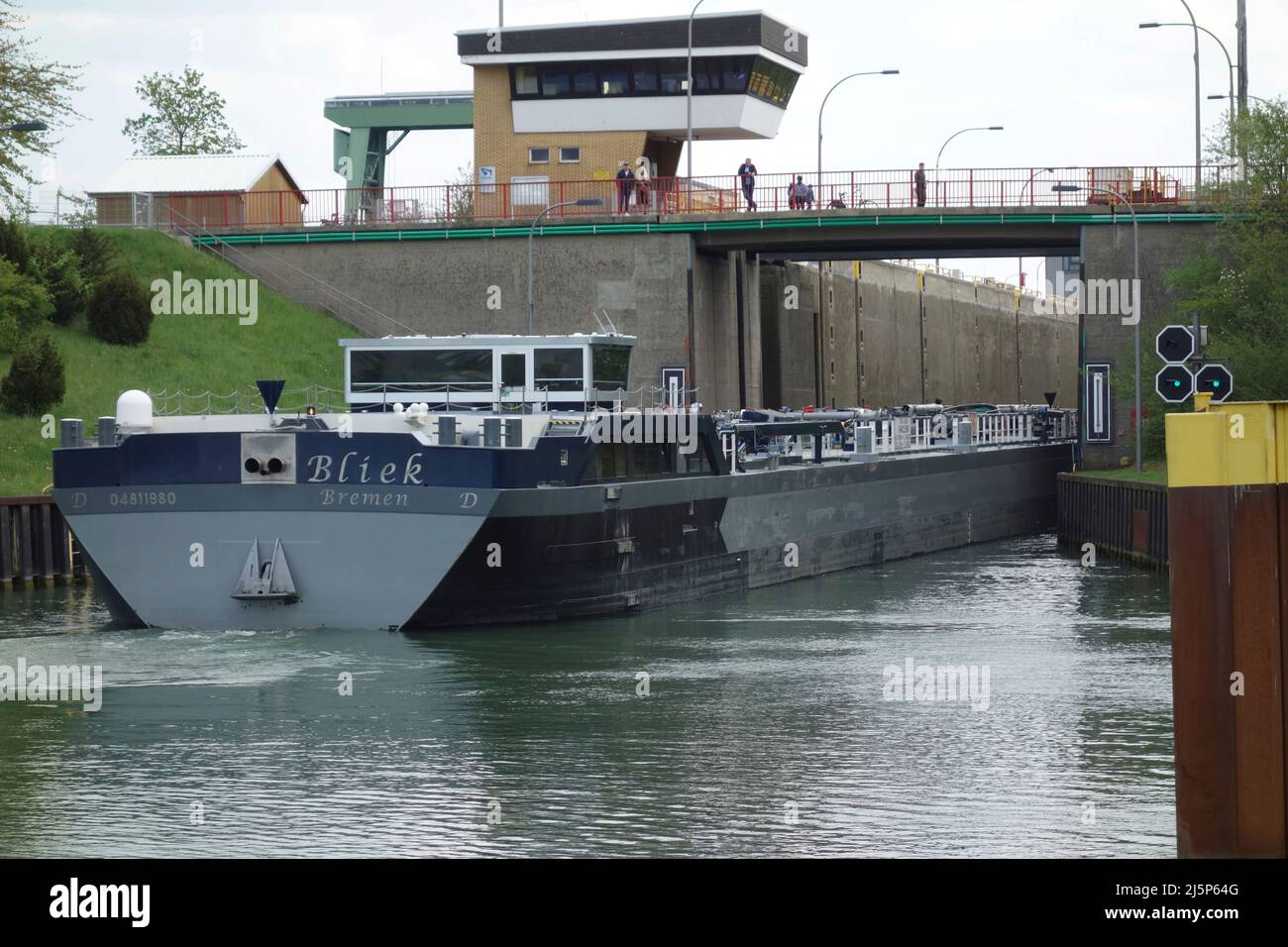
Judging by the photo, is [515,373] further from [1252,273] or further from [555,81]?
[555,81]

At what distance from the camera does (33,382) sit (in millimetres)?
44562

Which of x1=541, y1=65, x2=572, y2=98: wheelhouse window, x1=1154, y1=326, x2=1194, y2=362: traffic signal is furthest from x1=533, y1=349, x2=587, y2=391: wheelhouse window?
x1=541, y1=65, x2=572, y2=98: wheelhouse window

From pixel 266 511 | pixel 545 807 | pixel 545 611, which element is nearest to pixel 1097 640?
pixel 545 611

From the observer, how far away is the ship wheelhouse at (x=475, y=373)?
32.4 metres

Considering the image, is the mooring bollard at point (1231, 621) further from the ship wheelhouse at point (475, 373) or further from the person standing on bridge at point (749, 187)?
the person standing on bridge at point (749, 187)

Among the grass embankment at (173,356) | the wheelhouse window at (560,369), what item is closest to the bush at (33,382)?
the grass embankment at (173,356)

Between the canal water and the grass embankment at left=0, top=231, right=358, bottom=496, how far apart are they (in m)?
12.7

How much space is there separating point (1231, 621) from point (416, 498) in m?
17.9

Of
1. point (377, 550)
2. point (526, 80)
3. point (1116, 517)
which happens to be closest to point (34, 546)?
point (377, 550)

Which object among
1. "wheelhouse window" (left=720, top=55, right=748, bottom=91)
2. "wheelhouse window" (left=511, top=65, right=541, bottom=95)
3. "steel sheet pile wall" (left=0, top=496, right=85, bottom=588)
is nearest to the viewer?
"steel sheet pile wall" (left=0, top=496, right=85, bottom=588)

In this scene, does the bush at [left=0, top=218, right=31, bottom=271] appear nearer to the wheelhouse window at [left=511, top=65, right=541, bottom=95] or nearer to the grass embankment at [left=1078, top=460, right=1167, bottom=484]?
the wheelhouse window at [left=511, top=65, right=541, bottom=95]

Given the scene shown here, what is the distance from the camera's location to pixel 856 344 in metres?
81.4

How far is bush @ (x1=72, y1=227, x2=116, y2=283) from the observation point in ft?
178
